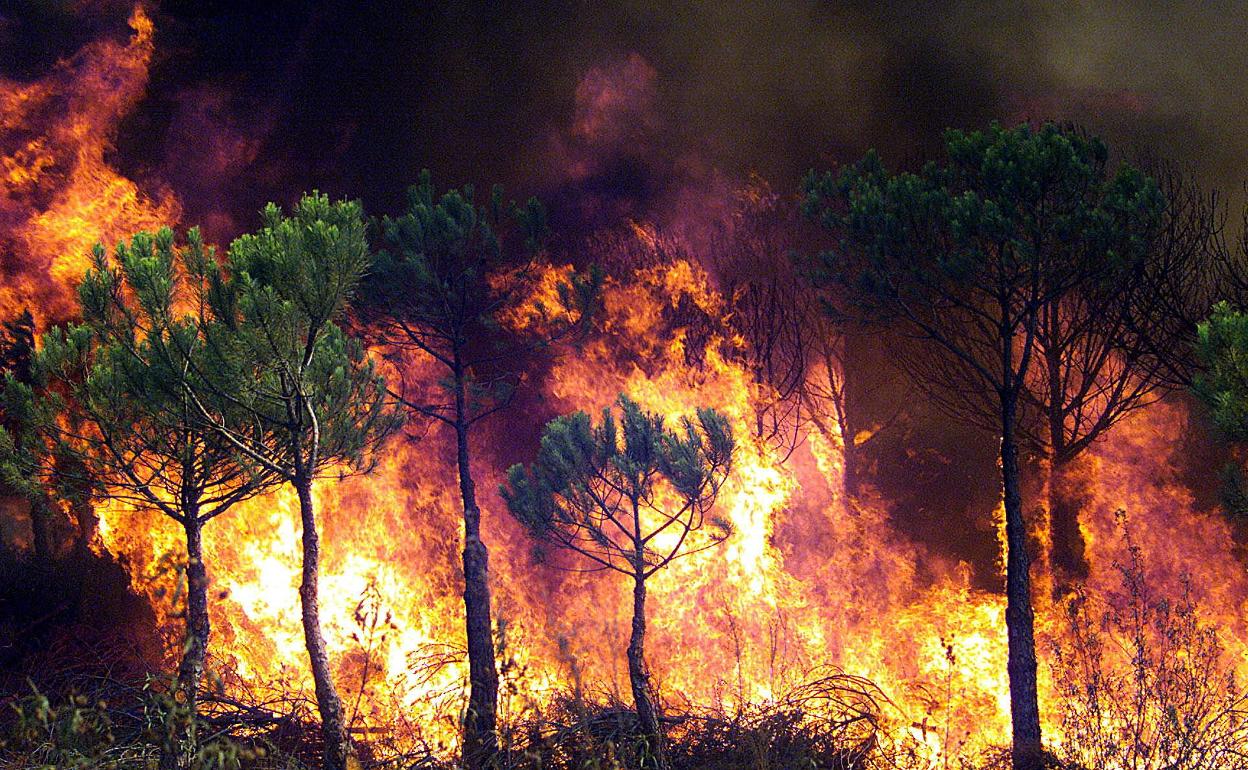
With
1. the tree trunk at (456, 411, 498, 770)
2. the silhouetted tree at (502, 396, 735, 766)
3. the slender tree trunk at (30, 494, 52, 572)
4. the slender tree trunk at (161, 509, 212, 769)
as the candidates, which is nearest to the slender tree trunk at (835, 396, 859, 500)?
the silhouetted tree at (502, 396, 735, 766)

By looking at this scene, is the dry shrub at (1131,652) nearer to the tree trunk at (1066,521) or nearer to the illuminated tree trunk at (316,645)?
the tree trunk at (1066,521)

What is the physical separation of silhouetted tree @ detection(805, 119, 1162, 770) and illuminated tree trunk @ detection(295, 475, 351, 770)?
6056 millimetres

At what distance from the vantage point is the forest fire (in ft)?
39.9

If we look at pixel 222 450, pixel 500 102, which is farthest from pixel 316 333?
pixel 500 102

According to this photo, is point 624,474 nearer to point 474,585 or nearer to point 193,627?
point 474,585

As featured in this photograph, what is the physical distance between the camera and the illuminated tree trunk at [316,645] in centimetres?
859

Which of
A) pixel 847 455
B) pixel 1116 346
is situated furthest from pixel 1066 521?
pixel 847 455

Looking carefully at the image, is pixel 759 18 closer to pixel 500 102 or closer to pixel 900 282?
pixel 500 102

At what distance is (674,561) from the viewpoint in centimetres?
1297

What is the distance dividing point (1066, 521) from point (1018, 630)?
301 centimetres

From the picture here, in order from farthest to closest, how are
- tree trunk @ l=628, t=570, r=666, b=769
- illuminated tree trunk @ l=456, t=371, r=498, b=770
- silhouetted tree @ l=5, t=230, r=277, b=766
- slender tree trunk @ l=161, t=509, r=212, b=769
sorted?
1. illuminated tree trunk @ l=456, t=371, r=498, b=770
2. tree trunk @ l=628, t=570, r=666, b=769
3. silhouetted tree @ l=5, t=230, r=277, b=766
4. slender tree trunk @ l=161, t=509, r=212, b=769

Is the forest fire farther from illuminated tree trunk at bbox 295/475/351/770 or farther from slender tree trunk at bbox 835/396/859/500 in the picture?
illuminated tree trunk at bbox 295/475/351/770

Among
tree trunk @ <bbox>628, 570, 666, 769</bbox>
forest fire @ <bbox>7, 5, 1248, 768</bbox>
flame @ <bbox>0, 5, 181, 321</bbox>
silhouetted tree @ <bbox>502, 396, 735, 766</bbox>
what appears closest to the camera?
tree trunk @ <bbox>628, 570, 666, 769</bbox>

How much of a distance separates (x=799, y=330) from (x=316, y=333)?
7.46 meters
